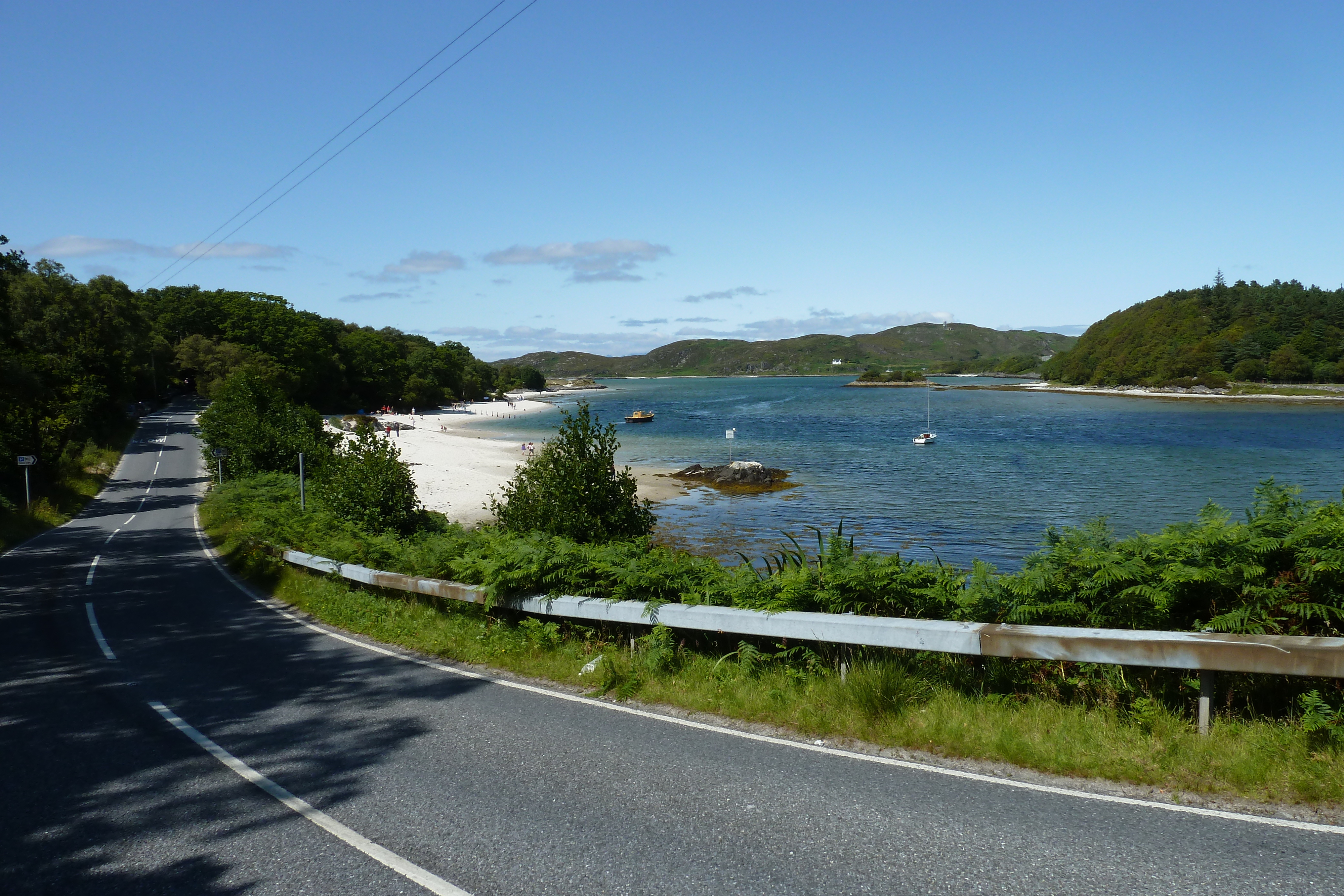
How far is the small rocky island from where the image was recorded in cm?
4866

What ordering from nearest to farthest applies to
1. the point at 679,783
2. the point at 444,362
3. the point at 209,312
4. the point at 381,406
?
the point at 679,783 → the point at 209,312 → the point at 381,406 → the point at 444,362

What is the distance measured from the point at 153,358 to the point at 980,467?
100628 millimetres

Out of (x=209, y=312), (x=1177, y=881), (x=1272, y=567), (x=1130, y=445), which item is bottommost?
(x=1130, y=445)

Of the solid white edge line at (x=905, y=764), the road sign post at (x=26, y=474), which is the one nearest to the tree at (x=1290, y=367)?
the solid white edge line at (x=905, y=764)

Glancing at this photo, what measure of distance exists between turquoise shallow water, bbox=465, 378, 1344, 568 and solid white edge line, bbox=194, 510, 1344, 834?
6101 millimetres

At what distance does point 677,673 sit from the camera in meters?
7.48

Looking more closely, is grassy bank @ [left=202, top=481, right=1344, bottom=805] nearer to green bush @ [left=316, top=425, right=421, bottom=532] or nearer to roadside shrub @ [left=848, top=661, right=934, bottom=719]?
roadside shrub @ [left=848, top=661, right=934, bottom=719]

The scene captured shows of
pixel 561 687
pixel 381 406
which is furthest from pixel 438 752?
pixel 381 406

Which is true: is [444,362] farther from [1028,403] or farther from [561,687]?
[561,687]

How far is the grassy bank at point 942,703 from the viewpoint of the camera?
4852mm

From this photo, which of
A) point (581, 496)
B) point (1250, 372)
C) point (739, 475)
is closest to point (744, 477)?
point (739, 475)

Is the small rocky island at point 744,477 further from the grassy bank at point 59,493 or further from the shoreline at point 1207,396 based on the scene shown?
the shoreline at point 1207,396

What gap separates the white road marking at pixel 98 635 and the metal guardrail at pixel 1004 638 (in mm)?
6827

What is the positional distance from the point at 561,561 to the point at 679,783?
3924 mm
